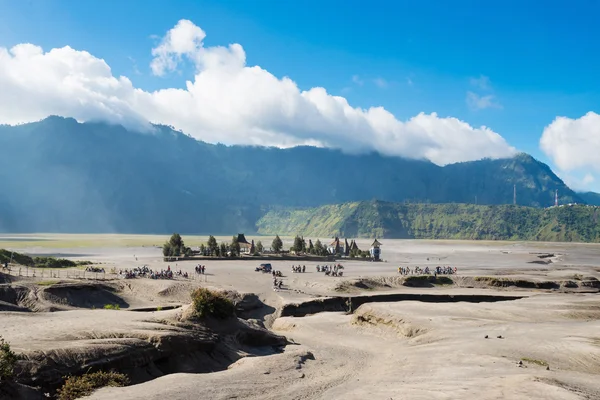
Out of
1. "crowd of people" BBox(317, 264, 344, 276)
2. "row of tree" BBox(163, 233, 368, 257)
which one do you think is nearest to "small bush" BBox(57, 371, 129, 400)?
"crowd of people" BBox(317, 264, 344, 276)

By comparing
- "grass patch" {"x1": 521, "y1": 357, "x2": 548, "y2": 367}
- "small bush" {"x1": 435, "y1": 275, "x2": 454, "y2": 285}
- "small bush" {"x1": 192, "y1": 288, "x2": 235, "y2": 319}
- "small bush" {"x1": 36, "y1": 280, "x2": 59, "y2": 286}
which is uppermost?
"small bush" {"x1": 192, "y1": 288, "x2": 235, "y2": 319}

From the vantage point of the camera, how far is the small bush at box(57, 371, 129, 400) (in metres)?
15.3

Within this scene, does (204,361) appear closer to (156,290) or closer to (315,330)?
(315,330)

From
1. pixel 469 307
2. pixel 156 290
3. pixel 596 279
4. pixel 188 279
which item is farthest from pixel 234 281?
pixel 596 279

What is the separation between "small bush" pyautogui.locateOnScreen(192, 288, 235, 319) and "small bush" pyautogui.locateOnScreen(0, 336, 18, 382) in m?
11.5

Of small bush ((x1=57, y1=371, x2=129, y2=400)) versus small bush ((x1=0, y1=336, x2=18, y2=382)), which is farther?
small bush ((x1=57, y1=371, x2=129, y2=400))

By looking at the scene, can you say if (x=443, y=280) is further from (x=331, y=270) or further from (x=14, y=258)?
(x=14, y=258)

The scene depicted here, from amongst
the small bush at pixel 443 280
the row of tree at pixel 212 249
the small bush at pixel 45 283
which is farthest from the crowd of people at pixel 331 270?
the small bush at pixel 45 283

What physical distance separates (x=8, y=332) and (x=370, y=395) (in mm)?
16242

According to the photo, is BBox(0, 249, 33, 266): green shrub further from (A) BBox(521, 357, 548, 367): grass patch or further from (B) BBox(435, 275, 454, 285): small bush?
(A) BBox(521, 357, 548, 367): grass patch

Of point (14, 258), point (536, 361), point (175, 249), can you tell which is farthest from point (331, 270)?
point (536, 361)

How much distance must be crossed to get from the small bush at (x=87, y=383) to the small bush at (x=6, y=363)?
1.82 m

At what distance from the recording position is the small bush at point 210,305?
26.0m

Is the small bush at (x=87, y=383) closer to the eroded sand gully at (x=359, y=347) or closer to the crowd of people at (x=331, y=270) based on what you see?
the eroded sand gully at (x=359, y=347)
